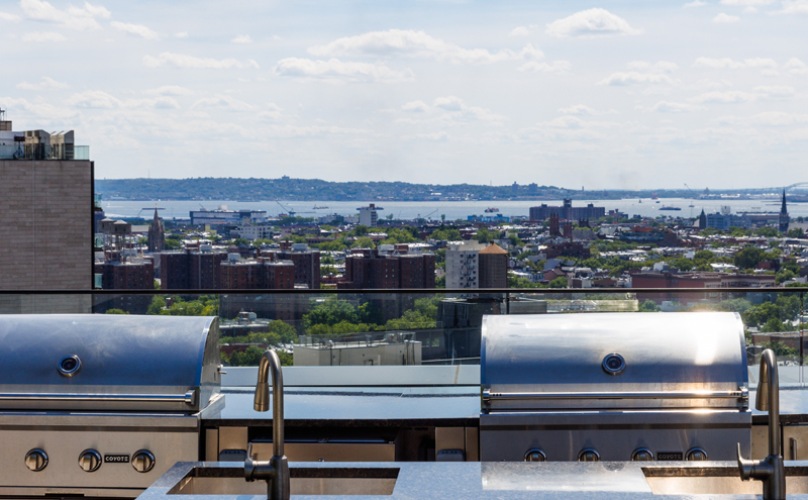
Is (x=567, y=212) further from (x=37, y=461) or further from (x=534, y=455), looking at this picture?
(x=37, y=461)

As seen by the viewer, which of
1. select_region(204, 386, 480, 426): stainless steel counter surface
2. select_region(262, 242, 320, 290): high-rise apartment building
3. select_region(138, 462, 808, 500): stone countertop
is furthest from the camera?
select_region(262, 242, 320, 290): high-rise apartment building

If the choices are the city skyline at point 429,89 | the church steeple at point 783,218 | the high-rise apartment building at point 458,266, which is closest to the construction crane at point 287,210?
the city skyline at point 429,89

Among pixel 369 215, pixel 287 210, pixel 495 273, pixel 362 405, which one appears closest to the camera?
pixel 362 405

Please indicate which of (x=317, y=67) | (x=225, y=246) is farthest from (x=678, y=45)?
(x=225, y=246)

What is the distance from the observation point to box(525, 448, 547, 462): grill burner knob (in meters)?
3.04

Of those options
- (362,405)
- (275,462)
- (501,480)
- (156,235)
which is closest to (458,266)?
(362,405)

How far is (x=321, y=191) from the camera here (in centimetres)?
4797

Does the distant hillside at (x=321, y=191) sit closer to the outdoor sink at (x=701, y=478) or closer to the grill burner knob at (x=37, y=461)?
the grill burner knob at (x=37, y=461)

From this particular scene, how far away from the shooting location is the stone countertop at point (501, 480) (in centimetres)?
228

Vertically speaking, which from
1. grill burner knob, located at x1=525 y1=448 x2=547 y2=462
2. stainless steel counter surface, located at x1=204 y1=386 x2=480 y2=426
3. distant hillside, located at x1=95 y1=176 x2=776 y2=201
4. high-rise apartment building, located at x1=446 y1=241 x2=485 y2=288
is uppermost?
distant hillside, located at x1=95 y1=176 x2=776 y2=201

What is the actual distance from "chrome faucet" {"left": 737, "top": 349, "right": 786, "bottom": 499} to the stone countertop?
16 centimetres

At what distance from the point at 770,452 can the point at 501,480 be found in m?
0.61

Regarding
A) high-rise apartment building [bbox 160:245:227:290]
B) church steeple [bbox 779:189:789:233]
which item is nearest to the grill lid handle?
high-rise apartment building [bbox 160:245:227:290]

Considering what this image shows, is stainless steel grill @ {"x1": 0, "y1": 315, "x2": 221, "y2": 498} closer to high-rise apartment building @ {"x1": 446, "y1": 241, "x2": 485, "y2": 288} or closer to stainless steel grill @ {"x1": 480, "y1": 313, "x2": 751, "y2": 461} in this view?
stainless steel grill @ {"x1": 480, "y1": 313, "x2": 751, "y2": 461}
